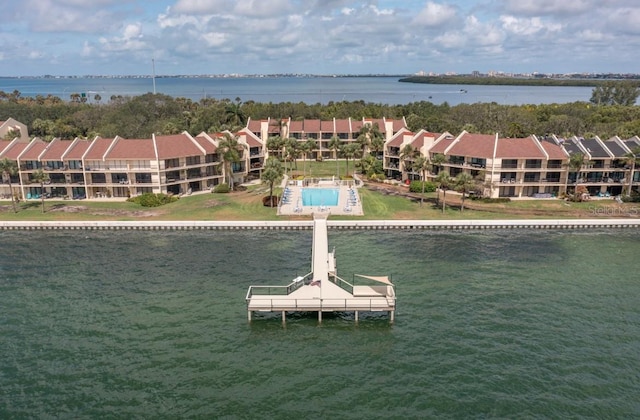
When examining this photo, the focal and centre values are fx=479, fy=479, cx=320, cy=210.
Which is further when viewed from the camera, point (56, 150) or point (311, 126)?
point (311, 126)

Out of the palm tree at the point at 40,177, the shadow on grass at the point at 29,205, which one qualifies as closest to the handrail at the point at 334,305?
the palm tree at the point at 40,177

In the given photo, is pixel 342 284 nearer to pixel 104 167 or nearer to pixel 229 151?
pixel 229 151

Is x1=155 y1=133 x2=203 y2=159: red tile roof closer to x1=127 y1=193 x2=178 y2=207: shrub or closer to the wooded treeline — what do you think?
x1=127 y1=193 x2=178 y2=207: shrub

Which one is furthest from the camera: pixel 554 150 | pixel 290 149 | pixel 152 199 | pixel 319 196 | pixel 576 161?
pixel 290 149

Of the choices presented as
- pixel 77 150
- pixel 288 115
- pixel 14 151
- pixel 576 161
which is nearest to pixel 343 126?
pixel 288 115

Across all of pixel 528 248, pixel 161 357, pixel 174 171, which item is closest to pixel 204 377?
pixel 161 357

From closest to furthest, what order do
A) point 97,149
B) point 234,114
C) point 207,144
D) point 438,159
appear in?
1. point 438,159
2. point 97,149
3. point 207,144
4. point 234,114

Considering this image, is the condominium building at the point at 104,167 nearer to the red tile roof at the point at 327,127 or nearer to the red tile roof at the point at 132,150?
the red tile roof at the point at 132,150

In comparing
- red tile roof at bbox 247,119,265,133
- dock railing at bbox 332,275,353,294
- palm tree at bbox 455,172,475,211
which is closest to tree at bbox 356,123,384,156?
red tile roof at bbox 247,119,265,133
